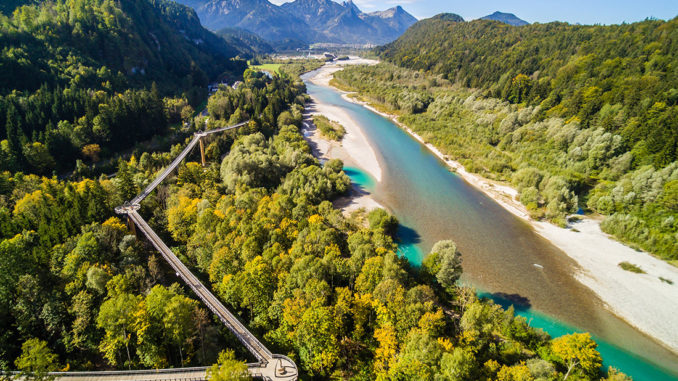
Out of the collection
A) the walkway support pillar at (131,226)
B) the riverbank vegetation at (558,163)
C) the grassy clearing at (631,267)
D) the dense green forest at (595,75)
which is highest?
the dense green forest at (595,75)

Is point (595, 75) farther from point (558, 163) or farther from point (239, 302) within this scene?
point (239, 302)

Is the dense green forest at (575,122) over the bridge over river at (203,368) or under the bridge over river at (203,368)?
over

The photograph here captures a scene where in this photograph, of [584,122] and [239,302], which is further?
[584,122]

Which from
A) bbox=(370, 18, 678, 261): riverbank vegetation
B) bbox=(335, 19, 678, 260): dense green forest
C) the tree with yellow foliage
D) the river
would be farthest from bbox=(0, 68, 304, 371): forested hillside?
bbox=(370, 18, 678, 261): riverbank vegetation

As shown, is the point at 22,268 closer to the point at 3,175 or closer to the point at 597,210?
the point at 3,175

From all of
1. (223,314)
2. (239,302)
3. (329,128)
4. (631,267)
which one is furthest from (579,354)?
(329,128)

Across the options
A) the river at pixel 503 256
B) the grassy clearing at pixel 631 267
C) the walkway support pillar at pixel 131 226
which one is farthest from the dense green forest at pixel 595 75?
the walkway support pillar at pixel 131 226

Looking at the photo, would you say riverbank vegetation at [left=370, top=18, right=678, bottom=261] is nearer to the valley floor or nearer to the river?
the valley floor

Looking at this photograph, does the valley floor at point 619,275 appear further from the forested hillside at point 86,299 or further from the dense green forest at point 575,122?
the forested hillside at point 86,299
